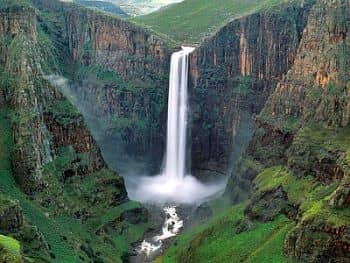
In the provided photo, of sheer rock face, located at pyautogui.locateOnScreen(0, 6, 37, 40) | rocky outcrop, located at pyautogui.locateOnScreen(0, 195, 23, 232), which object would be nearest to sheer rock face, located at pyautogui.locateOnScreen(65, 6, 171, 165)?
sheer rock face, located at pyautogui.locateOnScreen(0, 6, 37, 40)

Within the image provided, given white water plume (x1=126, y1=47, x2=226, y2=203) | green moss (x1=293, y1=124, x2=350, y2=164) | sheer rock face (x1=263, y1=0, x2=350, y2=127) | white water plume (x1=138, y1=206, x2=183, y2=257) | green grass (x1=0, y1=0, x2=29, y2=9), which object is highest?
green grass (x1=0, y1=0, x2=29, y2=9)

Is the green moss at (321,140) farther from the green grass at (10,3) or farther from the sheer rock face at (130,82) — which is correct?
the sheer rock face at (130,82)

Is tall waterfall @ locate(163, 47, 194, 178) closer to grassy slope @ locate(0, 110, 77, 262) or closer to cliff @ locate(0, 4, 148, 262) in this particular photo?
cliff @ locate(0, 4, 148, 262)

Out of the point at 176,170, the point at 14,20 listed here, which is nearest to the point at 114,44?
the point at 176,170

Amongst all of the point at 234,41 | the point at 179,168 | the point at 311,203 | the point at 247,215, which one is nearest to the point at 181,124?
the point at 179,168

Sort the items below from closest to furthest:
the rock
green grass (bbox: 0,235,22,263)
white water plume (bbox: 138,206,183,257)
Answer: green grass (bbox: 0,235,22,263) < the rock < white water plume (bbox: 138,206,183,257)

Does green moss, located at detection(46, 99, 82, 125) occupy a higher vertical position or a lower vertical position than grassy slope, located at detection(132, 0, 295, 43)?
lower
